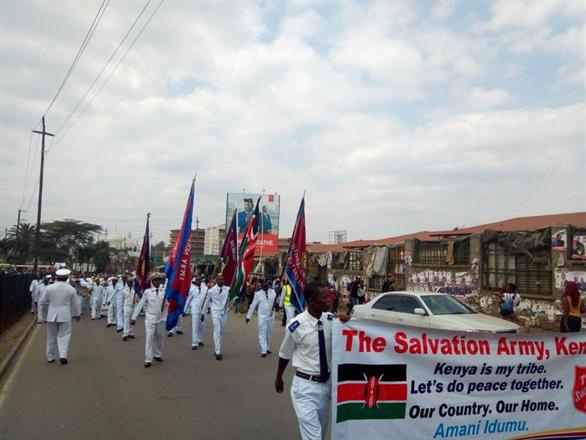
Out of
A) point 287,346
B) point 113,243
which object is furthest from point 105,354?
point 113,243

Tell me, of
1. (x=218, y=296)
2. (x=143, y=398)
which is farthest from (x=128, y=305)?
(x=143, y=398)

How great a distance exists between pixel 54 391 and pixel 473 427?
19.9 feet

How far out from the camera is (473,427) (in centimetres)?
455

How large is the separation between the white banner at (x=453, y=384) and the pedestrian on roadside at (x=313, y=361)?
0.15 metres

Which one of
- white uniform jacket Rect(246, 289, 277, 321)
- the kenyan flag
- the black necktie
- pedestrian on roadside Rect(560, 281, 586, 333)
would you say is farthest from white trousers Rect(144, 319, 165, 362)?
pedestrian on roadside Rect(560, 281, 586, 333)

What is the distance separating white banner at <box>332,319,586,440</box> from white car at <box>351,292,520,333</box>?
4.90 meters

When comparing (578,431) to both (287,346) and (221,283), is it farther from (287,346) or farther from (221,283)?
(221,283)

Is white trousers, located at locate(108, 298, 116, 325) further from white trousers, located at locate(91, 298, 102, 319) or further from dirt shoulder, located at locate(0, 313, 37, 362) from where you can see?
white trousers, located at locate(91, 298, 102, 319)

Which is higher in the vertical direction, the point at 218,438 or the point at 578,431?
the point at 578,431

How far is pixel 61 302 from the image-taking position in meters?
10.3

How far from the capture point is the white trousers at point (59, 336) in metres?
10.4

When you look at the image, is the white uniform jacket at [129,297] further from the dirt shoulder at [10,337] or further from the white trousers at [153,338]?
the white trousers at [153,338]

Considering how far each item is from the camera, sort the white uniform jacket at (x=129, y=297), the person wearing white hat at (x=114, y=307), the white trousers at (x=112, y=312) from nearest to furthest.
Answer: the white uniform jacket at (x=129, y=297), the person wearing white hat at (x=114, y=307), the white trousers at (x=112, y=312)

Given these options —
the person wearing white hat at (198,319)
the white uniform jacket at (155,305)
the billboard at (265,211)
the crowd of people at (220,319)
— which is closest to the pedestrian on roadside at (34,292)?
the crowd of people at (220,319)
